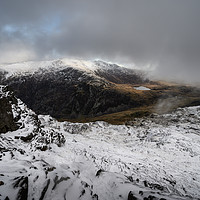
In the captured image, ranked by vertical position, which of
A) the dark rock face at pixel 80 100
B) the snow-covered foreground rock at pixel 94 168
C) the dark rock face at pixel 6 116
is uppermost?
the dark rock face at pixel 80 100

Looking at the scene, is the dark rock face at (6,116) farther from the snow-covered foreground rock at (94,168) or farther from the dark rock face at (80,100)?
the dark rock face at (80,100)

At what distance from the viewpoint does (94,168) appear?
14.4 m

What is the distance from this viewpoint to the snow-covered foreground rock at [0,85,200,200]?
25.0ft

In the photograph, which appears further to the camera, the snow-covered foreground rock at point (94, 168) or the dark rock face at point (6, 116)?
the dark rock face at point (6, 116)

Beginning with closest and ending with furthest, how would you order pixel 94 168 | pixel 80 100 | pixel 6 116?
1. pixel 94 168
2. pixel 6 116
3. pixel 80 100

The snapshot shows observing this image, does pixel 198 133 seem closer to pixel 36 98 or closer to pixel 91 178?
pixel 91 178

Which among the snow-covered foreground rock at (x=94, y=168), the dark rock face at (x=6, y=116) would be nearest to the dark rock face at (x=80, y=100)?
the snow-covered foreground rock at (x=94, y=168)

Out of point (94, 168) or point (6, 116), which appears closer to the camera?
point (94, 168)

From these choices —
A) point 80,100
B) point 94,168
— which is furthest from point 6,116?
point 80,100

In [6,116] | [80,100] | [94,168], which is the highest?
[80,100]

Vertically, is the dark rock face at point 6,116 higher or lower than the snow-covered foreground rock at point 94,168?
higher

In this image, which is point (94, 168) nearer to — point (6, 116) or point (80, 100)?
point (6, 116)

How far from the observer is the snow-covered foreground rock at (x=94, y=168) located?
25.0ft

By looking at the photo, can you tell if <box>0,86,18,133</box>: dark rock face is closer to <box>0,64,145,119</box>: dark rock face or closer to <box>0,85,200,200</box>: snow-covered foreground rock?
<box>0,85,200,200</box>: snow-covered foreground rock
